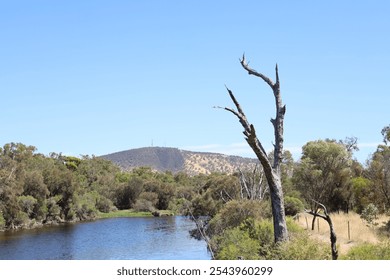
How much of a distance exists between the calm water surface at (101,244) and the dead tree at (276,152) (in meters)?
14.4

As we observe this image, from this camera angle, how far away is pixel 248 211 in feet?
81.3

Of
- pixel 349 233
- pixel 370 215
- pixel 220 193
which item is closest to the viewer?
pixel 349 233

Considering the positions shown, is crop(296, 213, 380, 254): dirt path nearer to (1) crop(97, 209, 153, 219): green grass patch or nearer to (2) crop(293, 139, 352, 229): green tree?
(2) crop(293, 139, 352, 229): green tree

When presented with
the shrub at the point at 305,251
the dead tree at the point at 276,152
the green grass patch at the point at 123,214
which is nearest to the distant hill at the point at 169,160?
the green grass patch at the point at 123,214

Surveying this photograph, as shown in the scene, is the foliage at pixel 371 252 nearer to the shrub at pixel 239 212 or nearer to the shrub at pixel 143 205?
the shrub at pixel 239 212

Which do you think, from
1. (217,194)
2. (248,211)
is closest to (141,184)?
(217,194)

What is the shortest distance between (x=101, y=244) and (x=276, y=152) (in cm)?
2723

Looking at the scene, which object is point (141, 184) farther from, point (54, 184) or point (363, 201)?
point (363, 201)

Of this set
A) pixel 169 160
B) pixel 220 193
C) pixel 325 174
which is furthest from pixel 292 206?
pixel 169 160

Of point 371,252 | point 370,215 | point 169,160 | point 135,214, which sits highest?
point 169,160

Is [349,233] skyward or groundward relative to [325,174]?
groundward

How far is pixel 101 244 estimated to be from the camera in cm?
3938

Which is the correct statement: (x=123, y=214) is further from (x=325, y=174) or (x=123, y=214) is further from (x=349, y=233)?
(x=349, y=233)
